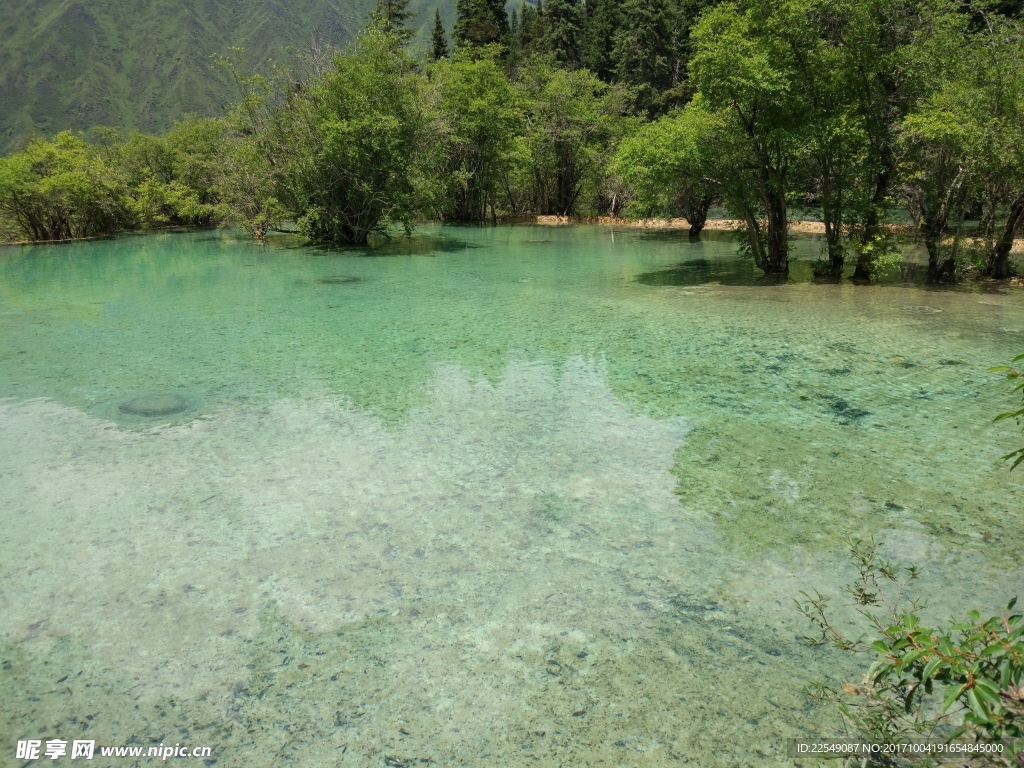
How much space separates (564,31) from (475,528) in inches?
2424

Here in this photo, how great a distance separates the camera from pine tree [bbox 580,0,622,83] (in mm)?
53969

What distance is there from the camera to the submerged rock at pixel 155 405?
662 centimetres

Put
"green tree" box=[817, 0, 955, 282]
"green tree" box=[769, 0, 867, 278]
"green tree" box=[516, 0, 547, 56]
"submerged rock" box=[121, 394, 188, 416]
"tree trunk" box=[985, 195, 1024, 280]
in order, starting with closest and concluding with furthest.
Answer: "submerged rock" box=[121, 394, 188, 416] → "green tree" box=[817, 0, 955, 282] → "green tree" box=[769, 0, 867, 278] → "tree trunk" box=[985, 195, 1024, 280] → "green tree" box=[516, 0, 547, 56]

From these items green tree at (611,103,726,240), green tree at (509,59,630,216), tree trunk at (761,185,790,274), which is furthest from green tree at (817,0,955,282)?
green tree at (509,59,630,216)

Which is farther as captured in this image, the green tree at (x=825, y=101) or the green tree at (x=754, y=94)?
the green tree at (x=754, y=94)

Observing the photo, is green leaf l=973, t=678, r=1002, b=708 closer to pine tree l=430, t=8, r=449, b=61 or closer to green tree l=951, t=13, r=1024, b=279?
green tree l=951, t=13, r=1024, b=279

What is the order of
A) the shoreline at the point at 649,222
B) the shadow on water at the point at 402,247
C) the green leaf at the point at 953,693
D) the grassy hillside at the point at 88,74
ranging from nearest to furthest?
the green leaf at the point at 953,693 → the shadow on water at the point at 402,247 → the shoreline at the point at 649,222 → the grassy hillside at the point at 88,74

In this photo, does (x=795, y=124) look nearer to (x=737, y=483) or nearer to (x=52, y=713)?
(x=737, y=483)

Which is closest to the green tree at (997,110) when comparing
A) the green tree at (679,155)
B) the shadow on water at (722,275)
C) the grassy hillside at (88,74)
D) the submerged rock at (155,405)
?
the shadow on water at (722,275)

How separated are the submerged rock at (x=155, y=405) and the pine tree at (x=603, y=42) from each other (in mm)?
53545

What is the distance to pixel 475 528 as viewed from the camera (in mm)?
4309

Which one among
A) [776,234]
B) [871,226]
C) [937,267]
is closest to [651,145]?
[776,234]

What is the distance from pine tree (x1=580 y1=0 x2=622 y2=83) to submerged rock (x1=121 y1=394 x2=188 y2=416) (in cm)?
5354

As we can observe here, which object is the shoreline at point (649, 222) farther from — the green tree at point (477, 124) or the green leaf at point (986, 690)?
the green leaf at point (986, 690)
